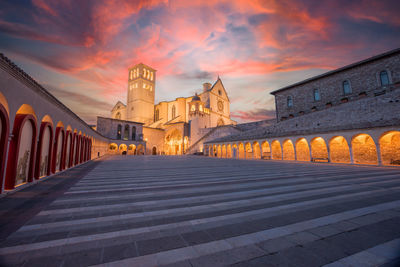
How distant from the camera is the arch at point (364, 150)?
15.4m

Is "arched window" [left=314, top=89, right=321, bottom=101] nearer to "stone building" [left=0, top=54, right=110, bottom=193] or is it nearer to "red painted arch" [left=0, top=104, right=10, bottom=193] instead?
"stone building" [left=0, top=54, right=110, bottom=193]

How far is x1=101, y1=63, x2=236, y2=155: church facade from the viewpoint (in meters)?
42.2

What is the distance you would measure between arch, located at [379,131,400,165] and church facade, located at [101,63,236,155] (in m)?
29.1

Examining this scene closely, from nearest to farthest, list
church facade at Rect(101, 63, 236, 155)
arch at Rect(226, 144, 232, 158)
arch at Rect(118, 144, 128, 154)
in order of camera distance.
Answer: arch at Rect(226, 144, 232, 158)
arch at Rect(118, 144, 128, 154)
church facade at Rect(101, 63, 236, 155)

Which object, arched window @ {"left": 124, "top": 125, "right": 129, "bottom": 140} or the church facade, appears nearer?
arched window @ {"left": 124, "top": 125, "right": 129, "bottom": 140}

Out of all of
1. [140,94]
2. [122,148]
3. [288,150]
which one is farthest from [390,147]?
[140,94]

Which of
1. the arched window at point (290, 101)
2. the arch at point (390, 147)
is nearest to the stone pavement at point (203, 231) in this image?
the arch at point (390, 147)

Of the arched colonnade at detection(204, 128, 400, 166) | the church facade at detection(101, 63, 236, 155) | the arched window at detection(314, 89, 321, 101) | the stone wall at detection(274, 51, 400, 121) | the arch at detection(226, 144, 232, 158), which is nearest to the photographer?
the arched colonnade at detection(204, 128, 400, 166)

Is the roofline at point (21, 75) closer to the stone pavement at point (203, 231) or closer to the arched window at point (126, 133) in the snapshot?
the stone pavement at point (203, 231)

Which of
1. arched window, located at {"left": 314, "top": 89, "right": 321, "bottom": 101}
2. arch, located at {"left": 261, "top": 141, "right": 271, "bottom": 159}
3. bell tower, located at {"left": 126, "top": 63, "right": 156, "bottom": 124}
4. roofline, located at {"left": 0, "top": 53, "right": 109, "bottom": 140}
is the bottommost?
arch, located at {"left": 261, "top": 141, "right": 271, "bottom": 159}

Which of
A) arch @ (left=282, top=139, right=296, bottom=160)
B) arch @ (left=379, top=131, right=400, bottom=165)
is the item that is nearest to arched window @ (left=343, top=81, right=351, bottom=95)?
arch @ (left=282, top=139, right=296, bottom=160)

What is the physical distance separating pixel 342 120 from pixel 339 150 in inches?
129

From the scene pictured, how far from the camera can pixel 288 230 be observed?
8.16 feet

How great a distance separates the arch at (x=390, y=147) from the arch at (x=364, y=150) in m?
0.91
